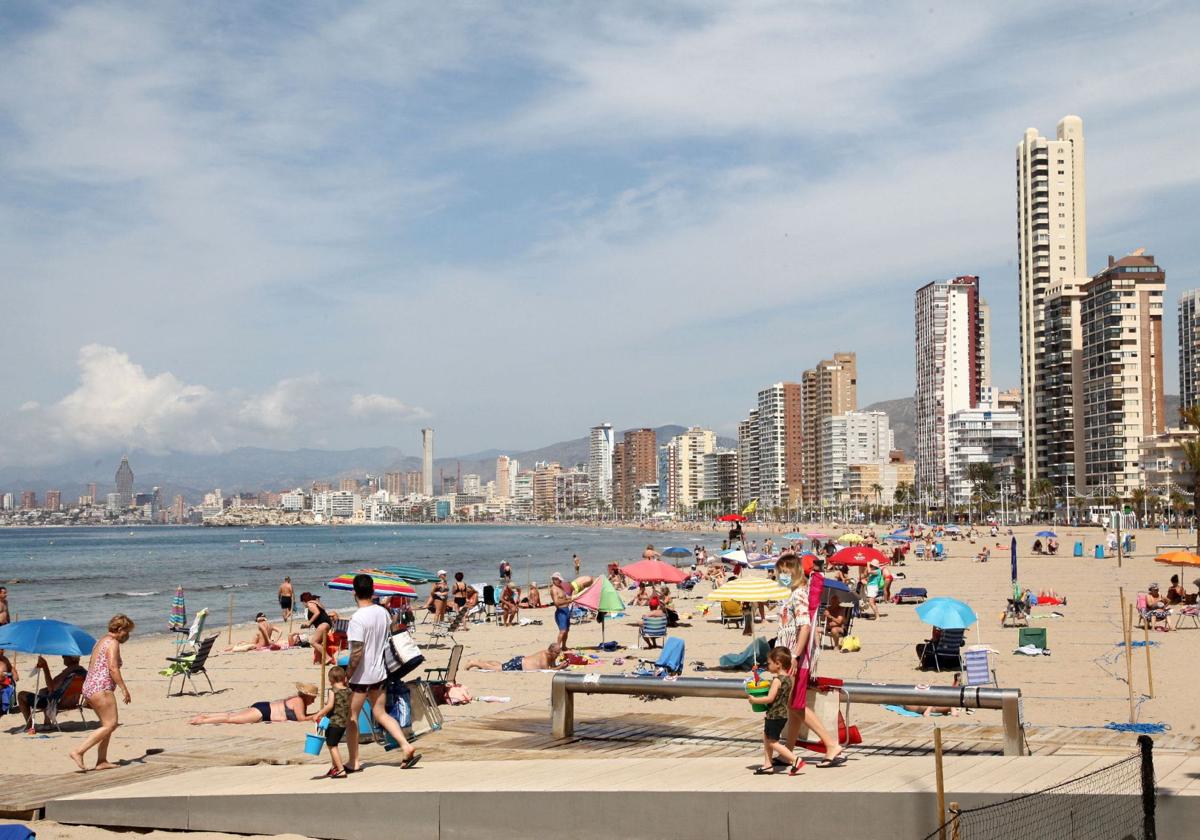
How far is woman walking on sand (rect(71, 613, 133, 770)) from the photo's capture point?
9.22 m

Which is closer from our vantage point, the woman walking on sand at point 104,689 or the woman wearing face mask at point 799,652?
the woman wearing face mask at point 799,652

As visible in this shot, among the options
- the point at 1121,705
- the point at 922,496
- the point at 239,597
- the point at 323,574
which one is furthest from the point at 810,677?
the point at 922,496

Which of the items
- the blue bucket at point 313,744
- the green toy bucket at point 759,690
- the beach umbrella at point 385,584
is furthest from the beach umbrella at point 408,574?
the green toy bucket at point 759,690

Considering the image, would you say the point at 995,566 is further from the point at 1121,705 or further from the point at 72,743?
the point at 72,743

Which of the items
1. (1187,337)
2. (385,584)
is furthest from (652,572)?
(1187,337)

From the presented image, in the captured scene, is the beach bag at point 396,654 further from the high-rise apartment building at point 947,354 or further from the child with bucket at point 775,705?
the high-rise apartment building at point 947,354

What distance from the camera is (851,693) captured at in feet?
27.5

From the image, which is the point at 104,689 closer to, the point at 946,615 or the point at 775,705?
the point at 775,705

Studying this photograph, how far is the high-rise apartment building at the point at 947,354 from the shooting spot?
7219 inches

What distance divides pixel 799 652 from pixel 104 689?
19.0ft

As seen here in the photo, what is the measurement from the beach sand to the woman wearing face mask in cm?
298

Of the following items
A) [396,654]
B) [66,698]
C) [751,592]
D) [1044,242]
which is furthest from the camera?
[1044,242]

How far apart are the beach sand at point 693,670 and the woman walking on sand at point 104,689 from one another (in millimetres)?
393

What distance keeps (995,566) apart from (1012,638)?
30.0m
